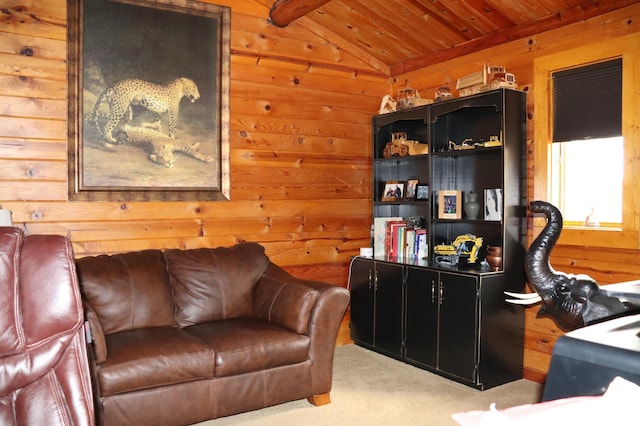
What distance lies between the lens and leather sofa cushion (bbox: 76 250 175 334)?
322 cm

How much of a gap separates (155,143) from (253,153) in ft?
2.49

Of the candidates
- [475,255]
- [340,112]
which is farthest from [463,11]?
[475,255]

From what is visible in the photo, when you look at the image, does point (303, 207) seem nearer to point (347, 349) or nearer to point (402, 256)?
point (402, 256)

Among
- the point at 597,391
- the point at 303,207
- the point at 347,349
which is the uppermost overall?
the point at 303,207

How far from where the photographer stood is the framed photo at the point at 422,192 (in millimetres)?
4488

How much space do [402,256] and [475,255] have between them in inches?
25.0

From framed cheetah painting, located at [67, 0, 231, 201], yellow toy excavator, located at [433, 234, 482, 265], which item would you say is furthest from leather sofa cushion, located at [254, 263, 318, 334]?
yellow toy excavator, located at [433, 234, 482, 265]

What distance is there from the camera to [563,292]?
7.10 ft

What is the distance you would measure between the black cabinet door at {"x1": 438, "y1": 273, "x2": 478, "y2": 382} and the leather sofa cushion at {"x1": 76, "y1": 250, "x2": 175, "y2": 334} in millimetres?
1792

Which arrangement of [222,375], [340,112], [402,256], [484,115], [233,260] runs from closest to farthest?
[222,375], [233,260], [484,115], [402,256], [340,112]

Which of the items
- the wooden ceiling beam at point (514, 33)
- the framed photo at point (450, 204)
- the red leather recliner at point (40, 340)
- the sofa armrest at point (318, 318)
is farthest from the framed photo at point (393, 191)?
the red leather recliner at point (40, 340)

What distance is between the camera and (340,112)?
4746 mm

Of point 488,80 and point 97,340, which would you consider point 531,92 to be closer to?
point 488,80

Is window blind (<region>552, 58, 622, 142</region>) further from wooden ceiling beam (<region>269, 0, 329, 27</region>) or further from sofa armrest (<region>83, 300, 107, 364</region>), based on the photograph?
sofa armrest (<region>83, 300, 107, 364</region>)
